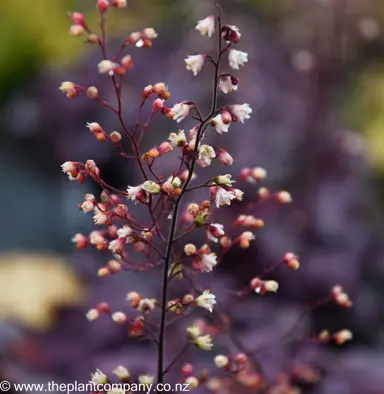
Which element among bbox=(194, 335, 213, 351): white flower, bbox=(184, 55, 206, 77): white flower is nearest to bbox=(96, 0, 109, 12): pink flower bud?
bbox=(184, 55, 206, 77): white flower

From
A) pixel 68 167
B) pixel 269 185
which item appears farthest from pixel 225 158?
pixel 269 185

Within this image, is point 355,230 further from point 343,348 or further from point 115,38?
point 115,38

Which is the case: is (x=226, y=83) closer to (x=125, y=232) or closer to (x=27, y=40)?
(x=125, y=232)

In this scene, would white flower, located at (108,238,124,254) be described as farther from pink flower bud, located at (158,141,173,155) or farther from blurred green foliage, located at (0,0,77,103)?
blurred green foliage, located at (0,0,77,103)

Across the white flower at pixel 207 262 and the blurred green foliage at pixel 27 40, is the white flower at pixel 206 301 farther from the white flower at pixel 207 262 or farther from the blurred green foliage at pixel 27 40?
the blurred green foliage at pixel 27 40

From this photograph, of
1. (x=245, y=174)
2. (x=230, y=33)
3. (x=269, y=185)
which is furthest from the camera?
(x=269, y=185)

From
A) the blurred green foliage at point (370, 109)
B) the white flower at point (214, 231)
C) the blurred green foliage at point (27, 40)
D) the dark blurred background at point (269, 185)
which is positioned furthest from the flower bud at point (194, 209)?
the blurred green foliage at point (27, 40)

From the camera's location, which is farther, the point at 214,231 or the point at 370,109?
the point at 370,109

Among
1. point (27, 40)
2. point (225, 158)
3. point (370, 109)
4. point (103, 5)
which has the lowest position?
point (225, 158)
